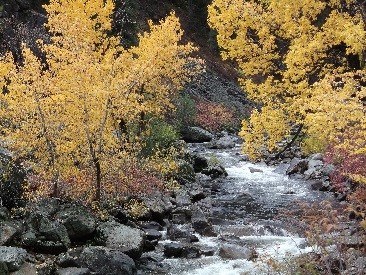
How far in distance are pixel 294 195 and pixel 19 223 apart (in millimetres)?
10172

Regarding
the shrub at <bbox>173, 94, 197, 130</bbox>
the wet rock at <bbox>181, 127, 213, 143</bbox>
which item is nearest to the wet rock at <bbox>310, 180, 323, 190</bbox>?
the wet rock at <bbox>181, 127, 213, 143</bbox>

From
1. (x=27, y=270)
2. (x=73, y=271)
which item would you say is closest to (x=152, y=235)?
(x=73, y=271)

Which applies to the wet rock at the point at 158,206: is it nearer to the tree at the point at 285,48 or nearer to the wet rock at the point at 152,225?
the wet rock at the point at 152,225

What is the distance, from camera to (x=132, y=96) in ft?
48.7

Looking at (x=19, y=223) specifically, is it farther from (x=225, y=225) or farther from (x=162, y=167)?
(x=162, y=167)

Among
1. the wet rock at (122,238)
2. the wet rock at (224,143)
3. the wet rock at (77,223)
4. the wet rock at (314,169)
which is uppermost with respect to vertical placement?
the wet rock at (224,143)

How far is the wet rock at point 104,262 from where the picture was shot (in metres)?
10.0

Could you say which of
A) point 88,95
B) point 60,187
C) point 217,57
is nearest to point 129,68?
point 88,95

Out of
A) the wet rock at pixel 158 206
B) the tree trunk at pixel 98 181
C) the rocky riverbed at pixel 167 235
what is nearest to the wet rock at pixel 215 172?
the rocky riverbed at pixel 167 235

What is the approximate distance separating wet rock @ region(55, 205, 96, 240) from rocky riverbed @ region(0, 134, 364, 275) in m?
0.02

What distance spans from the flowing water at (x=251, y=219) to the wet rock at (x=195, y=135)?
19.2 feet

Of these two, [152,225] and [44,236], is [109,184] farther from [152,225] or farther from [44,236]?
[44,236]

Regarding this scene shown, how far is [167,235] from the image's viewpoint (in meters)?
13.2

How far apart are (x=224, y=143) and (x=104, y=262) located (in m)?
19.7
